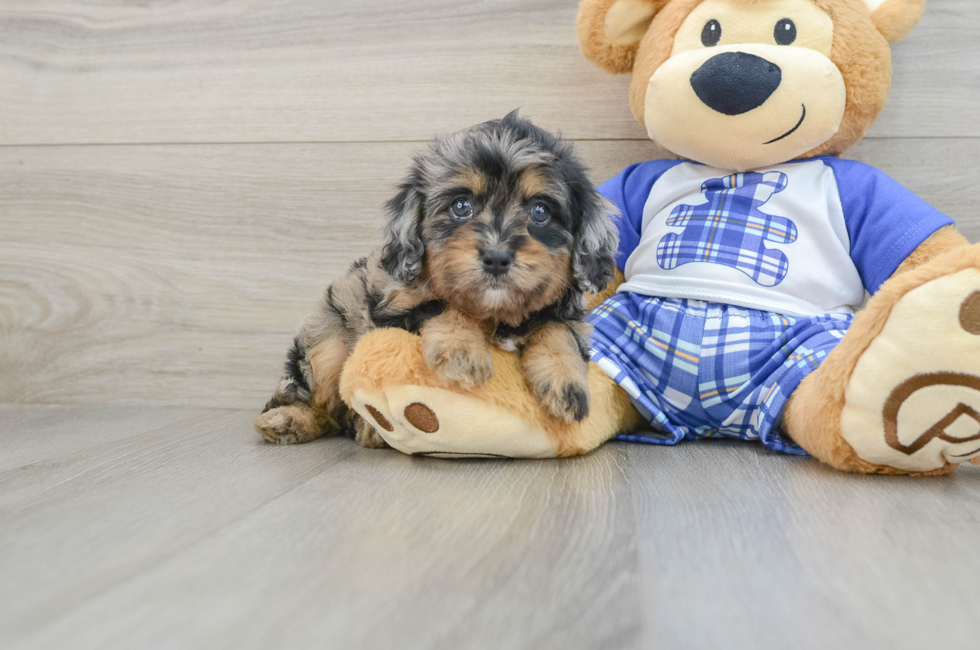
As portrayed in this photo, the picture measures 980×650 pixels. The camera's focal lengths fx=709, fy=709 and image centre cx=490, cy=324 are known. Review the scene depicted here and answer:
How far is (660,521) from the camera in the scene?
3.62ft

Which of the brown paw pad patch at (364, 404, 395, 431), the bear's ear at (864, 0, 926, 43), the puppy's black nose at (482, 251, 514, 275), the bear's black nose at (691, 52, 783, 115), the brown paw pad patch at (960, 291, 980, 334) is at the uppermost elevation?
the bear's ear at (864, 0, 926, 43)

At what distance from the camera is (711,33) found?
1.71m

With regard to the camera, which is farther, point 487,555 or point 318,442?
point 318,442

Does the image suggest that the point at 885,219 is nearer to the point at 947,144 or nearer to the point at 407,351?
the point at 947,144

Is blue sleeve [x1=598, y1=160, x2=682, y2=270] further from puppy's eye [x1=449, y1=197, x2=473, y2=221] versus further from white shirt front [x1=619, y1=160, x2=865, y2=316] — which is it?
puppy's eye [x1=449, y1=197, x2=473, y2=221]

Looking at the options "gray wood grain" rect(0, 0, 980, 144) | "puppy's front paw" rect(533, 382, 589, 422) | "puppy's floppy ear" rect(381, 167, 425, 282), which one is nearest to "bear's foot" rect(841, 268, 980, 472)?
"puppy's front paw" rect(533, 382, 589, 422)

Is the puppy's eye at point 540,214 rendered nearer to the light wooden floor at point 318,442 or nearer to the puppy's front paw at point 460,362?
the puppy's front paw at point 460,362

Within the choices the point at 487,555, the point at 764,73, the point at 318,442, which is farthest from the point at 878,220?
the point at 318,442

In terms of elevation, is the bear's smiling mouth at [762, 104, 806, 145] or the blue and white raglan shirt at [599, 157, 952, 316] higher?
the bear's smiling mouth at [762, 104, 806, 145]

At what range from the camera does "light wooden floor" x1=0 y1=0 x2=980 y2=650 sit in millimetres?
802

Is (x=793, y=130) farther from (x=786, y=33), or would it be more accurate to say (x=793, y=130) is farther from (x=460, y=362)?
(x=460, y=362)

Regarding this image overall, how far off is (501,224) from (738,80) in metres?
0.67

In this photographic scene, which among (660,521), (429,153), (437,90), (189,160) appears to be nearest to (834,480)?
(660,521)

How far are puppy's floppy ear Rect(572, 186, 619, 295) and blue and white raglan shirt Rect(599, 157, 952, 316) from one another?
0.92 feet
